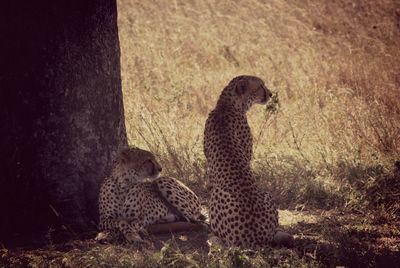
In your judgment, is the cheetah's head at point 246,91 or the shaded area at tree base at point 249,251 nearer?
the shaded area at tree base at point 249,251

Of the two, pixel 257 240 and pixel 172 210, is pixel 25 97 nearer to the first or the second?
pixel 172 210

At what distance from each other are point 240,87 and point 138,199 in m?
1.34

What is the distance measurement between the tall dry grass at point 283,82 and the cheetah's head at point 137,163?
131cm

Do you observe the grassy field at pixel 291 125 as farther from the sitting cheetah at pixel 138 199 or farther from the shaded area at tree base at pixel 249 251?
the sitting cheetah at pixel 138 199

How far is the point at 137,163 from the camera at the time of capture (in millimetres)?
5055

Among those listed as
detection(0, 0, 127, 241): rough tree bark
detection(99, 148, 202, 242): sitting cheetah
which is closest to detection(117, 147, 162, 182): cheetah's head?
detection(99, 148, 202, 242): sitting cheetah

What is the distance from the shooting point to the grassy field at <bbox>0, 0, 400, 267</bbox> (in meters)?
4.56

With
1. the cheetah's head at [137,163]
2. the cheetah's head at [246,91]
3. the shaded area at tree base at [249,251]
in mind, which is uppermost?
the cheetah's head at [246,91]

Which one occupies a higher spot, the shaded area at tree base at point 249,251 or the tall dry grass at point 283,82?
the tall dry grass at point 283,82

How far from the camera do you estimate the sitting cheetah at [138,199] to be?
5.04m

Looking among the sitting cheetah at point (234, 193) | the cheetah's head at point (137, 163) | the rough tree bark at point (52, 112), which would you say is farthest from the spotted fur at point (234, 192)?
the rough tree bark at point (52, 112)

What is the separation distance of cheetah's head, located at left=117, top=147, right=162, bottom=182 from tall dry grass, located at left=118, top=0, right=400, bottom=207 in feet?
4.31

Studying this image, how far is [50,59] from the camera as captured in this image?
509cm

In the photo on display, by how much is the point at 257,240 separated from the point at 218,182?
0.55 m
